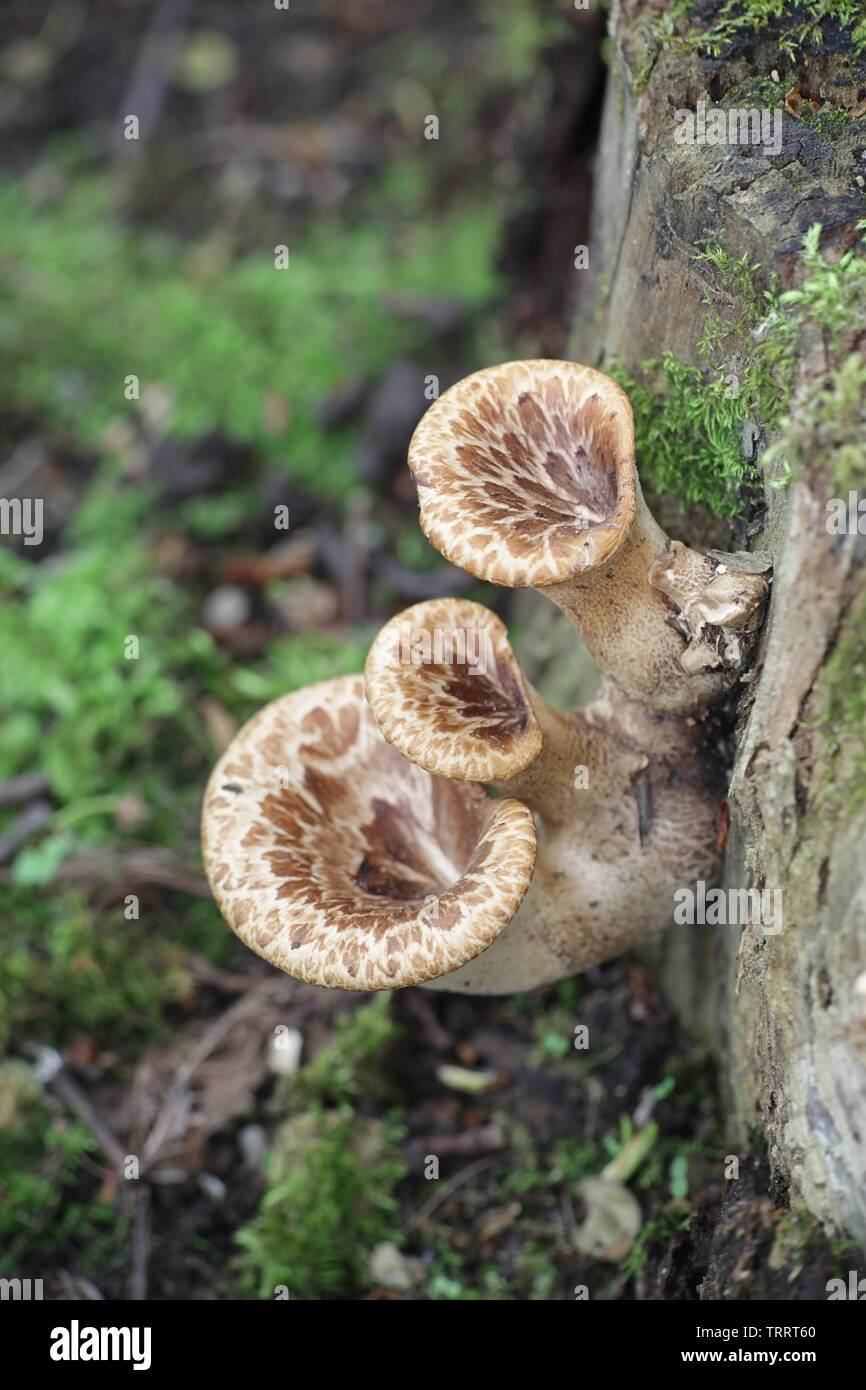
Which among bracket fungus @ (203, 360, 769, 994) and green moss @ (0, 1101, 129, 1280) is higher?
bracket fungus @ (203, 360, 769, 994)

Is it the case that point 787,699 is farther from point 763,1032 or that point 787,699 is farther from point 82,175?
point 82,175

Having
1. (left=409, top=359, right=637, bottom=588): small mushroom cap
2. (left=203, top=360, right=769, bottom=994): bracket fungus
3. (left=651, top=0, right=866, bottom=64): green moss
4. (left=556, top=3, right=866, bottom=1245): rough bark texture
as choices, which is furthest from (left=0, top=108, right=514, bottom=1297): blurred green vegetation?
(left=651, top=0, right=866, bottom=64): green moss

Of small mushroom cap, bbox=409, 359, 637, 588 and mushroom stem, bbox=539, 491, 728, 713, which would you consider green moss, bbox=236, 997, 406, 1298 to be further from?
small mushroom cap, bbox=409, 359, 637, 588

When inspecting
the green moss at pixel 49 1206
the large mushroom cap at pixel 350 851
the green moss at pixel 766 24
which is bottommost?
the green moss at pixel 49 1206

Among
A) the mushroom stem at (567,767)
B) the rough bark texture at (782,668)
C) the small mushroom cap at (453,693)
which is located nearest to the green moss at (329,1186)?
the mushroom stem at (567,767)

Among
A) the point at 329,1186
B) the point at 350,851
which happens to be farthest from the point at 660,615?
the point at 329,1186

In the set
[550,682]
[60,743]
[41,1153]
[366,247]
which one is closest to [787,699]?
[550,682]

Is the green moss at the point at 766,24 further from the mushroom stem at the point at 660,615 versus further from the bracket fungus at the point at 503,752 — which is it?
the mushroom stem at the point at 660,615

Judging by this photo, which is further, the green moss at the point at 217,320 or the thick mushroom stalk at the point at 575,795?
the green moss at the point at 217,320
